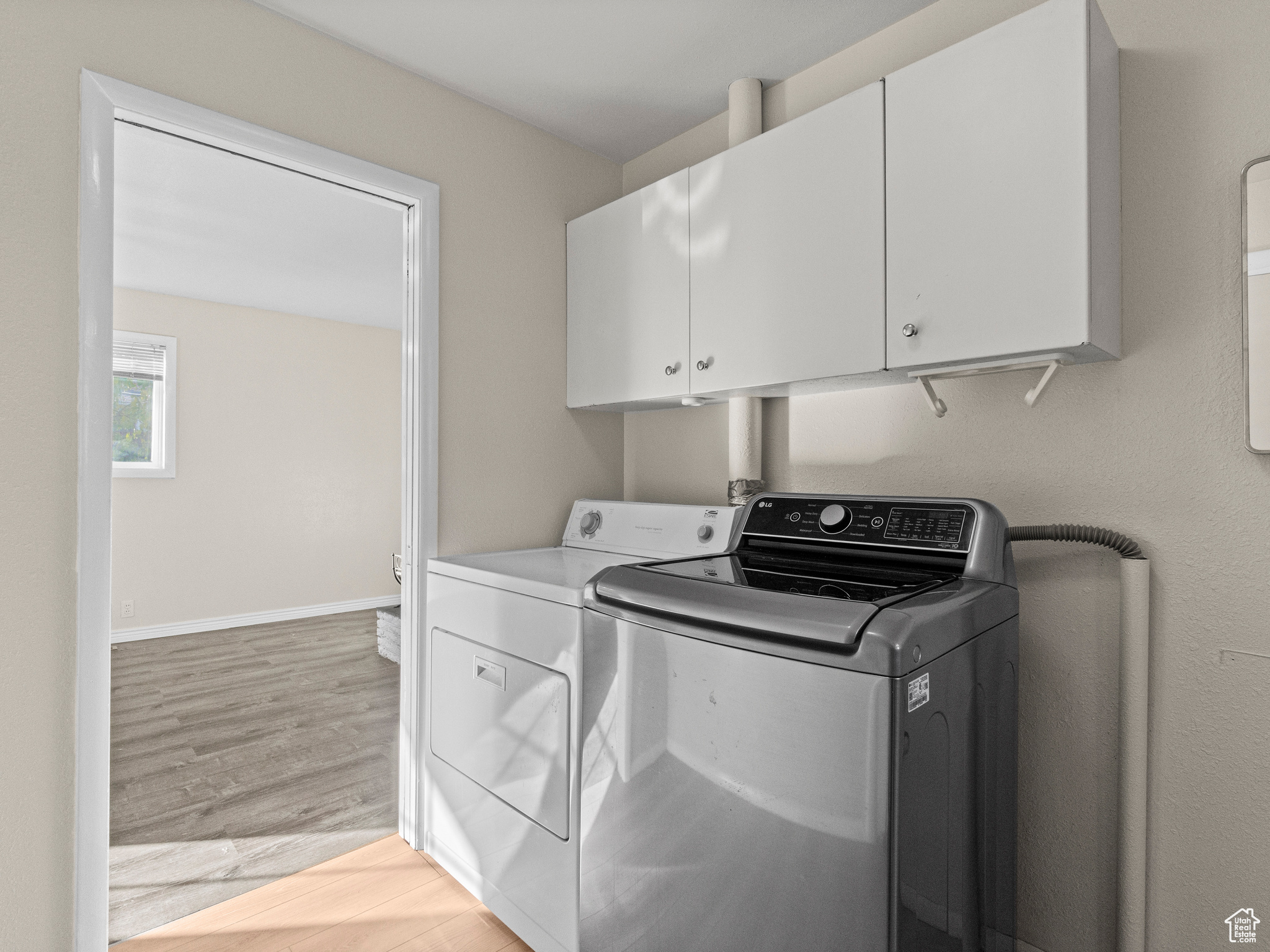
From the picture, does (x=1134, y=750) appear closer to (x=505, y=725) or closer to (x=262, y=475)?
(x=505, y=725)

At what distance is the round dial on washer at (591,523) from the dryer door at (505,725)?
1.96ft

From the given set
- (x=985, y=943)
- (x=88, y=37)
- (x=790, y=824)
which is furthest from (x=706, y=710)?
(x=88, y=37)

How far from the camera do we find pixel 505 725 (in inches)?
67.7

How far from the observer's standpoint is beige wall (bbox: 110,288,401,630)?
448cm

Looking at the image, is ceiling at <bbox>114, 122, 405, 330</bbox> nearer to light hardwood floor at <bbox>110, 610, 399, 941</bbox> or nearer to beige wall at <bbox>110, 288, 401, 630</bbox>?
beige wall at <bbox>110, 288, 401, 630</bbox>

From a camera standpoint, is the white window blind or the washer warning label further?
the white window blind

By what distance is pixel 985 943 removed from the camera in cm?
124

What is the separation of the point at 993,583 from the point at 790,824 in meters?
0.61

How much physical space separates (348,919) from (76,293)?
5.54 feet

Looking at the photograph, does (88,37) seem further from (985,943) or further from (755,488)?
(985,943)

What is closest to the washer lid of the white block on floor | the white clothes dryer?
the white clothes dryer

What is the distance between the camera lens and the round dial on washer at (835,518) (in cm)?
152

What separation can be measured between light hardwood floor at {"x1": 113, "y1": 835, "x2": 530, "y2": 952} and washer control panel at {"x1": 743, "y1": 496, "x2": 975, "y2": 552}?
125cm

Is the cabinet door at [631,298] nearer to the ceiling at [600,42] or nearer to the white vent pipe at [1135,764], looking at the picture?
the ceiling at [600,42]
